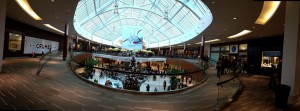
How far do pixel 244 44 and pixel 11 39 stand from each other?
23.8 meters

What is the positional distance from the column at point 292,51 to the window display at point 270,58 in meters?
11.9

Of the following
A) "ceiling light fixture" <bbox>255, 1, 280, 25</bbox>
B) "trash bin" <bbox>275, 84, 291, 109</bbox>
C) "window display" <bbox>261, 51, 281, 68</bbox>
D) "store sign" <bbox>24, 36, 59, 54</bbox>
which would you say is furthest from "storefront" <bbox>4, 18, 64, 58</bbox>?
"window display" <bbox>261, 51, 281, 68</bbox>

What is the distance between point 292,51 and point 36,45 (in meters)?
24.1

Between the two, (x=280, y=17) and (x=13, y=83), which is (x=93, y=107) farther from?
(x=280, y=17)

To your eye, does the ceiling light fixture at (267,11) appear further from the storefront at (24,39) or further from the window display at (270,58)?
the storefront at (24,39)

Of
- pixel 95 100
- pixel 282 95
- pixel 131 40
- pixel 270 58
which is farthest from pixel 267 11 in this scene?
pixel 131 40

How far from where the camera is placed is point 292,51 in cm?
Answer: 532

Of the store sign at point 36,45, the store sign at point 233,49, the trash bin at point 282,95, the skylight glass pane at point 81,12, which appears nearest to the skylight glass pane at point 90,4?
the skylight glass pane at point 81,12

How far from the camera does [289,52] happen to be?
5410 millimetres

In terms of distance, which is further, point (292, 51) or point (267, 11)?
point (267, 11)

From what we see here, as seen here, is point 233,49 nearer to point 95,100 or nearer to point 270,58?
point 270,58

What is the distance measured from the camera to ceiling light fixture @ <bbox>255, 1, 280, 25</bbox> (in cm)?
727

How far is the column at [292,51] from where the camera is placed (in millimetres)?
5211

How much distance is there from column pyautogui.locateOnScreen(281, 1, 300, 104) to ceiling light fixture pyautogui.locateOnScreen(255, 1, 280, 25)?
138 centimetres
